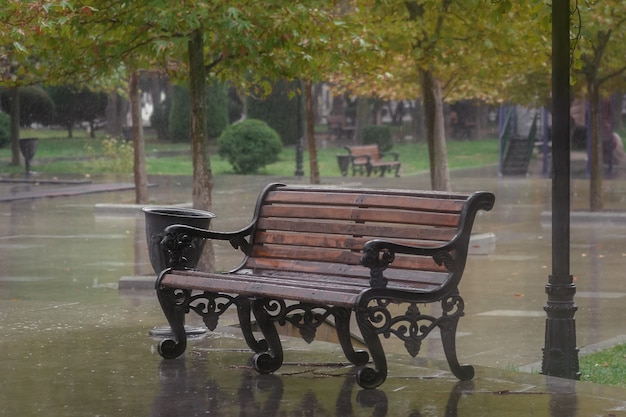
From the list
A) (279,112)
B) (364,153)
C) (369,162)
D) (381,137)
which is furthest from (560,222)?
(279,112)

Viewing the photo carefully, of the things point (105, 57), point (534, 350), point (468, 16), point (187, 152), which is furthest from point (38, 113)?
point (534, 350)

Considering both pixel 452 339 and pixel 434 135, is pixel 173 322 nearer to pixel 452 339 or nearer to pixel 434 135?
pixel 452 339

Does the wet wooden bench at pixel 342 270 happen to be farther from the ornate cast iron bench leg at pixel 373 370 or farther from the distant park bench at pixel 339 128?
the distant park bench at pixel 339 128

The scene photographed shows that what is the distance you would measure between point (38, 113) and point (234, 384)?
173 feet

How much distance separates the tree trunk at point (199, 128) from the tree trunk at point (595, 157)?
1096 cm

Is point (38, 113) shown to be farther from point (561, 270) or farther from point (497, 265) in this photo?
point (561, 270)

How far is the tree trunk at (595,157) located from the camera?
2391 centimetres

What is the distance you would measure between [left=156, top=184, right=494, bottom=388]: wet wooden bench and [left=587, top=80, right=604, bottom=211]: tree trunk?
1550 centimetres

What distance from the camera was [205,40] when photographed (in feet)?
43.9

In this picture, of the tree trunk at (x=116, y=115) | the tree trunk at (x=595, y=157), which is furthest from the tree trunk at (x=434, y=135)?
the tree trunk at (x=116, y=115)

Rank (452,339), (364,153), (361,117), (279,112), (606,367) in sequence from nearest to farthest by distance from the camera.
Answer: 1. (452,339)
2. (606,367)
3. (364,153)
4. (279,112)
5. (361,117)

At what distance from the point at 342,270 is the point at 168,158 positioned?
38.5 m

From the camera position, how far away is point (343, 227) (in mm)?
8516

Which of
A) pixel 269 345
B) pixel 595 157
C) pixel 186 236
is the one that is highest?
pixel 186 236
